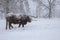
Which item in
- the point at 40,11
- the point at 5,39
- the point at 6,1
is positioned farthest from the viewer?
the point at 40,11

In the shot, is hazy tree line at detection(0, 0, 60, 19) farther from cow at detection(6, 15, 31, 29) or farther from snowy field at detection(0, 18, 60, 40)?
snowy field at detection(0, 18, 60, 40)

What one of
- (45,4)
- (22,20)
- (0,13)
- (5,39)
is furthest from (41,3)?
(5,39)

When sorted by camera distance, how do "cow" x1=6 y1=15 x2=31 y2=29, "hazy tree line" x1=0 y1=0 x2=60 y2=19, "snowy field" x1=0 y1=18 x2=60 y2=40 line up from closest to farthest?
"snowy field" x1=0 y1=18 x2=60 y2=40 < "cow" x1=6 y1=15 x2=31 y2=29 < "hazy tree line" x1=0 y1=0 x2=60 y2=19

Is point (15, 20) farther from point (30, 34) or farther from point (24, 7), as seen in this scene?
point (24, 7)

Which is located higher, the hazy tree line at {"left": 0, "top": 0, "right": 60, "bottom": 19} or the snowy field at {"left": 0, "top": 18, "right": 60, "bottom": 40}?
the hazy tree line at {"left": 0, "top": 0, "right": 60, "bottom": 19}

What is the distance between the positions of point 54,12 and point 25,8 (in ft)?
22.8

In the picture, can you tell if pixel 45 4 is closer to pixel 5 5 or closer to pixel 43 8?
pixel 43 8

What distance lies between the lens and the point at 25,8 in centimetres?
3800

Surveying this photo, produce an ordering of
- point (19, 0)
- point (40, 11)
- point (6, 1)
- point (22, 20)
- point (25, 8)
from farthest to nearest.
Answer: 1. point (40, 11)
2. point (25, 8)
3. point (19, 0)
4. point (6, 1)
5. point (22, 20)

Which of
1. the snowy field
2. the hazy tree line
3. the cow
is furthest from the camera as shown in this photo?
the hazy tree line

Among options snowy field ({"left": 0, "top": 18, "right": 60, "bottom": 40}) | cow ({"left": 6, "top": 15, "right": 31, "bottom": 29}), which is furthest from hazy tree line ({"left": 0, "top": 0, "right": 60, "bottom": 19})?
snowy field ({"left": 0, "top": 18, "right": 60, "bottom": 40})

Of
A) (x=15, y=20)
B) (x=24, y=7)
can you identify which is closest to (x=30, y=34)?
(x=15, y=20)

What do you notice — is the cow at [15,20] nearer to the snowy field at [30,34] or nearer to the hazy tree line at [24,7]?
the snowy field at [30,34]

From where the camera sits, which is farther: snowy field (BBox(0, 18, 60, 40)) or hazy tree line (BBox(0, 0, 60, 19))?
hazy tree line (BBox(0, 0, 60, 19))
